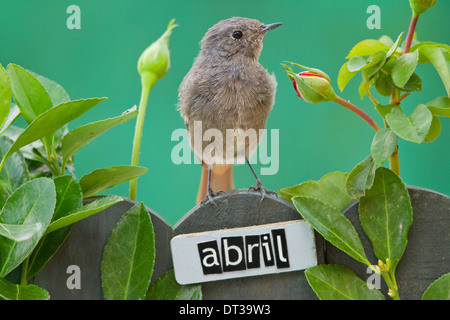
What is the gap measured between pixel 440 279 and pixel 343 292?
137mm

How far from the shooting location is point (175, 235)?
786mm

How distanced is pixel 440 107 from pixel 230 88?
0.35m

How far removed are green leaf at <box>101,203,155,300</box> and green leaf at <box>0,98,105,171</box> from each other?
0.54 feet

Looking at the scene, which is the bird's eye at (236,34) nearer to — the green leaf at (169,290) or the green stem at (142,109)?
the green stem at (142,109)

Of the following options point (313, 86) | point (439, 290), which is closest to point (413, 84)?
point (313, 86)

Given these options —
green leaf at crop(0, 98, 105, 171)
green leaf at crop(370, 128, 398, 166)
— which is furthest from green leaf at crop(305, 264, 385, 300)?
green leaf at crop(0, 98, 105, 171)

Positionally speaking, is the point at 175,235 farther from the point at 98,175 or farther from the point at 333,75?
the point at 333,75

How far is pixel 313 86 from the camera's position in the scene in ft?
2.36

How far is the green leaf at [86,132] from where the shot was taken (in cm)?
71

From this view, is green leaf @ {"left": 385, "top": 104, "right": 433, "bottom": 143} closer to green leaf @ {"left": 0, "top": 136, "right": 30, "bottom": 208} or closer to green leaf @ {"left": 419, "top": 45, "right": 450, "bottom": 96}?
green leaf @ {"left": 419, "top": 45, "right": 450, "bottom": 96}

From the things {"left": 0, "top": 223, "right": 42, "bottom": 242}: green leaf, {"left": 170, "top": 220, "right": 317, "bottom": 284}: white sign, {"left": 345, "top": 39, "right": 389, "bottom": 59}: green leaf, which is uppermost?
{"left": 345, "top": 39, "right": 389, "bottom": 59}: green leaf

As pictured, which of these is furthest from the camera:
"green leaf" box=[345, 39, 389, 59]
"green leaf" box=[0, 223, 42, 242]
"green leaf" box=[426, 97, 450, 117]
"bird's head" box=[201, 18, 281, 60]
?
"bird's head" box=[201, 18, 281, 60]

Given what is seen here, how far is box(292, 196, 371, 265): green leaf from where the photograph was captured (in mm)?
709

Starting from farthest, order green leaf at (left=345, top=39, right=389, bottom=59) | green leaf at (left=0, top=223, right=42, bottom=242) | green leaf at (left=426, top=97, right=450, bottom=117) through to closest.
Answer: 1. green leaf at (left=345, top=39, right=389, bottom=59)
2. green leaf at (left=426, top=97, right=450, bottom=117)
3. green leaf at (left=0, top=223, right=42, bottom=242)
